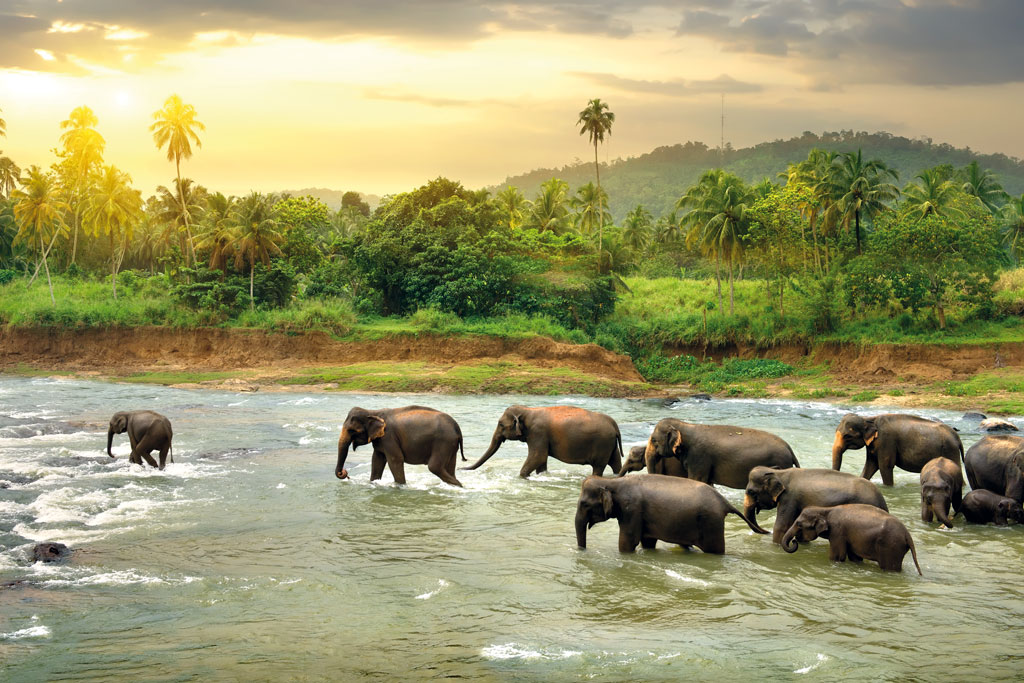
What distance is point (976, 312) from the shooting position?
134 ft

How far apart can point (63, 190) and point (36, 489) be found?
55284mm

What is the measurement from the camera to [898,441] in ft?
49.4

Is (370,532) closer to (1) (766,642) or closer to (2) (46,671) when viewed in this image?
(2) (46,671)

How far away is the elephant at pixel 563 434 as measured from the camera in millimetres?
15414

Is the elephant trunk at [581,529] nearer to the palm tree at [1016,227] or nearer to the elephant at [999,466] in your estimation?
the elephant at [999,466]

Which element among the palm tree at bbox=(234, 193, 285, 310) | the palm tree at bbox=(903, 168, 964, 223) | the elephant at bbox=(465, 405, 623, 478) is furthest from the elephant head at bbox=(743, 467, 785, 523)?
the palm tree at bbox=(903, 168, 964, 223)

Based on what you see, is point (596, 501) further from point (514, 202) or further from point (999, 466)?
point (514, 202)

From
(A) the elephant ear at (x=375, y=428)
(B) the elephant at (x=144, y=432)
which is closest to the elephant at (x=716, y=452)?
(A) the elephant ear at (x=375, y=428)

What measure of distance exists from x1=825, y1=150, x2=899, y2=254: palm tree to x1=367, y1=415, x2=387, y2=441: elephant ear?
38.0m

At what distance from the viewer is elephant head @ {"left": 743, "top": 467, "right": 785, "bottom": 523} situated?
11.4m

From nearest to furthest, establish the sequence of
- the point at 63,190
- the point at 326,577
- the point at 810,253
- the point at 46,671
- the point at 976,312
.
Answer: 1. the point at 46,671
2. the point at 326,577
3. the point at 976,312
4. the point at 810,253
5. the point at 63,190

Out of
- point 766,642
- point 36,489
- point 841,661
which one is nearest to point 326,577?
point 766,642

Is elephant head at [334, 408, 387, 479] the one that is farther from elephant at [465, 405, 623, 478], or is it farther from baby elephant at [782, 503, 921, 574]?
baby elephant at [782, 503, 921, 574]

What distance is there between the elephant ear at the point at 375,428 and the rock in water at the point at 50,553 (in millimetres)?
4941
